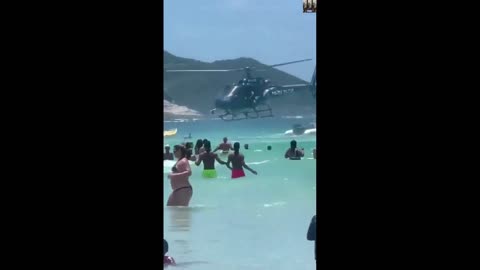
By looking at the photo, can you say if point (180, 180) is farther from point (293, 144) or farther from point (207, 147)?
point (293, 144)

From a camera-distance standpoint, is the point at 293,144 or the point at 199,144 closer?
the point at 199,144

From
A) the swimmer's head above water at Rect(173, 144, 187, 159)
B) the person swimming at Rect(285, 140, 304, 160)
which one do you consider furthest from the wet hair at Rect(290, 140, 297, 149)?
the swimmer's head above water at Rect(173, 144, 187, 159)

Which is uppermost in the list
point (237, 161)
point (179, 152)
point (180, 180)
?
point (179, 152)

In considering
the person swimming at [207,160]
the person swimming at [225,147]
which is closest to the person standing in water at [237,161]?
the person swimming at [207,160]

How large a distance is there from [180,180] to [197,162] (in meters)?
0.66

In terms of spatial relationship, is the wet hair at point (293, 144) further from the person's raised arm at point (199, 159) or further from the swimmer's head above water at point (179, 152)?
the swimmer's head above water at point (179, 152)

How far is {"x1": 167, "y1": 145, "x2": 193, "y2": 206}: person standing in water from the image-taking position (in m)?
3.88

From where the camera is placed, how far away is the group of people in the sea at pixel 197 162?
3889 mm

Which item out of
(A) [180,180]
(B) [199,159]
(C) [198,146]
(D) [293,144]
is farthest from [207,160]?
(D) [293,144]

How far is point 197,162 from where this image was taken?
460 centimetres
